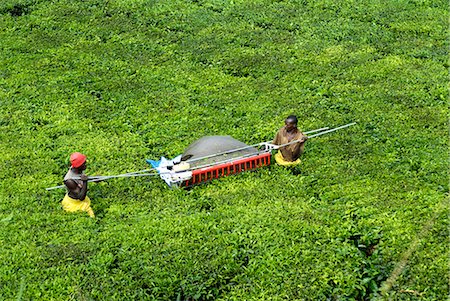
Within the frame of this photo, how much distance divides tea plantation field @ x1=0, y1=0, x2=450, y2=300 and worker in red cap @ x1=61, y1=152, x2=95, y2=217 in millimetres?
156

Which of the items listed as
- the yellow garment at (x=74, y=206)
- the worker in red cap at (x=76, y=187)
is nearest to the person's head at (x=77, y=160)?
the worker in red cap at (x=76, y=187)

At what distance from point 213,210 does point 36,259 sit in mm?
2532

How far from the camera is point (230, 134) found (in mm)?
11547

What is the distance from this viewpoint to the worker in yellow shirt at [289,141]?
10117mm

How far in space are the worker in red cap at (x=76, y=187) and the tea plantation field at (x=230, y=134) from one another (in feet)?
0.51

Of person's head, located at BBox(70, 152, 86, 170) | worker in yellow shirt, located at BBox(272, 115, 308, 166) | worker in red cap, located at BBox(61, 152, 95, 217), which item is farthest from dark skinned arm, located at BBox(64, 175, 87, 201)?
worker in yellow shirt, located at BBox(272, 115, 308, 166)

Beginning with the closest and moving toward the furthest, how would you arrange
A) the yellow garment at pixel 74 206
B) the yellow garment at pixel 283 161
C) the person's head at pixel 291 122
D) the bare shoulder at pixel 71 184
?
the bare shoulder at pixel 71 184 → the yellow garment at pixel 74 206 → the person's head at pixel 291 122 → the yellow garment at pixel 283 161

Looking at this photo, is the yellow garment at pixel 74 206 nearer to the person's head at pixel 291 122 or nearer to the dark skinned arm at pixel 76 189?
the dark skinned arm at pixel 76 189

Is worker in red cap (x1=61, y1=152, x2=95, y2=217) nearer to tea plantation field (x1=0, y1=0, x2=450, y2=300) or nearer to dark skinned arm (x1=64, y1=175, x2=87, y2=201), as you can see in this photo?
dark skinned arm (x1=64, y1=175, x2=87, y2=201)

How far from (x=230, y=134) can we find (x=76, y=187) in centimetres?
340

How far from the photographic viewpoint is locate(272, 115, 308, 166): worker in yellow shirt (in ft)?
33.2

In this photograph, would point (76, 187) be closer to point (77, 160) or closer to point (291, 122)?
point (77, 160)

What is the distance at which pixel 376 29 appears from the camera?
1573 cm

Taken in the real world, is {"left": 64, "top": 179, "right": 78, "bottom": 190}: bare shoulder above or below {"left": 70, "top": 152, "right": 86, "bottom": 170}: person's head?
below
